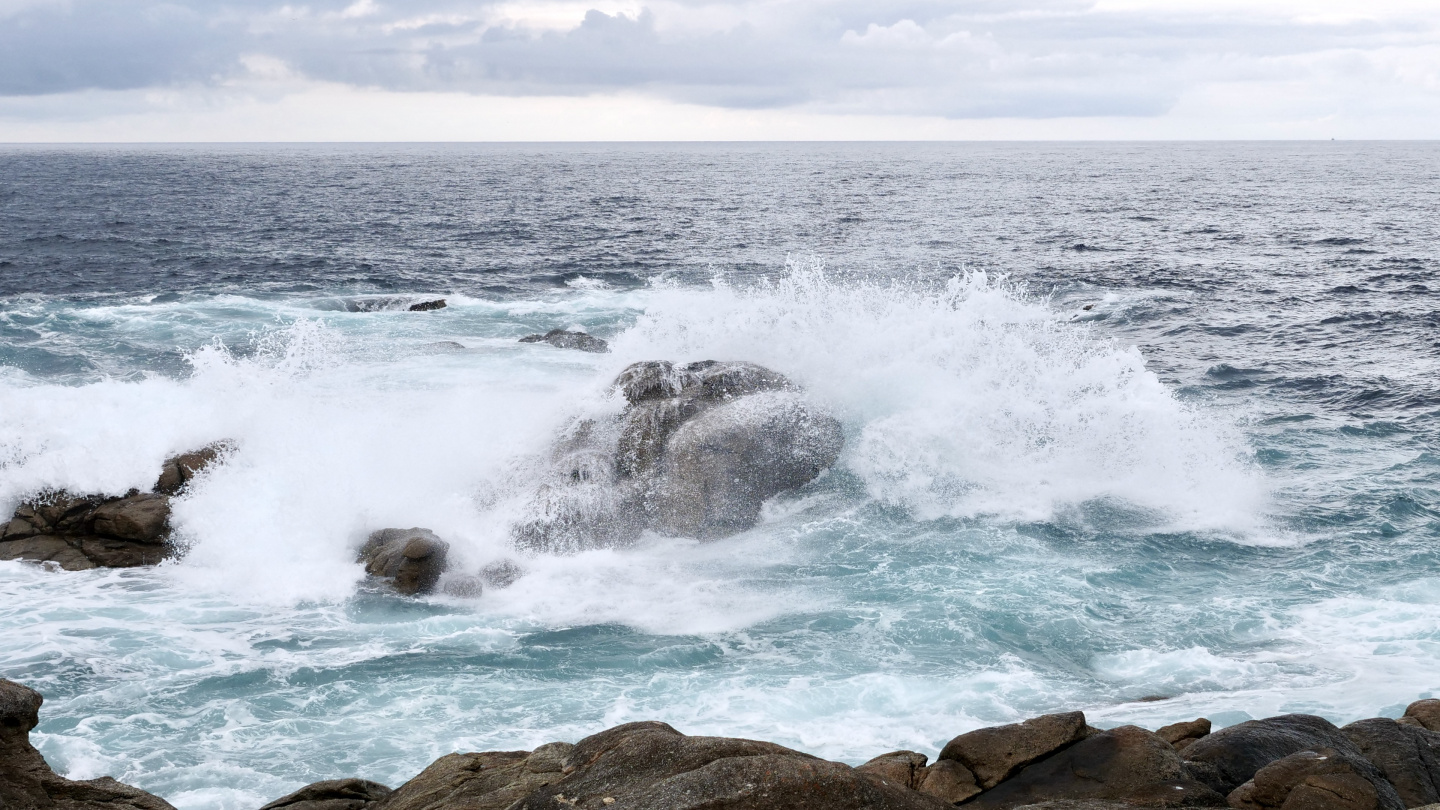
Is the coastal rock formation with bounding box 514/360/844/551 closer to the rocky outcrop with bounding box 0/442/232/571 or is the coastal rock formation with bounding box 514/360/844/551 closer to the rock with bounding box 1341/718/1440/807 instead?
the rocky outcrop with bounding box 0/442/232/571

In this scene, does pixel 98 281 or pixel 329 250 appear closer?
pixel 98 281

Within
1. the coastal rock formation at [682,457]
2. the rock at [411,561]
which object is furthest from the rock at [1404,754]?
the rock at [411,561]

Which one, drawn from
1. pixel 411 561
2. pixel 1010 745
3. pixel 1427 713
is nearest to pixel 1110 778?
pixel 1010 745

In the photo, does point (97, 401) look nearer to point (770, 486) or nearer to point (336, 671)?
point (336, 671)

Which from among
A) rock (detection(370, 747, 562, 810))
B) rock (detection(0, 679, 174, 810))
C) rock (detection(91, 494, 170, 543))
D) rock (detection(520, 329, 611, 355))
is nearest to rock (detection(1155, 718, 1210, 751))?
rock (detection(370, 747, 562, 810))

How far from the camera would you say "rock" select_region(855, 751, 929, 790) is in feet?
20.8

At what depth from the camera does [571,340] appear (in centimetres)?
2208

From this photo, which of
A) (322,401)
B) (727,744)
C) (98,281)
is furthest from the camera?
(98,281)

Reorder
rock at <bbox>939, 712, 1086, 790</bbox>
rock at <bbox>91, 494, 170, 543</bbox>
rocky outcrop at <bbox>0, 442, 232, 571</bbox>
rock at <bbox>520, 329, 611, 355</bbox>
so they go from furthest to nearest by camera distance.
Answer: rock at <bbox>520, 329, 611, 355</bbox> → rock at <bbox>91, 494, 170, 543</bbox> → rocky outcrop at <bbox>0, 442, 232, 571</bbox> → rock at <bbox>939, 712, 1086, 790</bbox>

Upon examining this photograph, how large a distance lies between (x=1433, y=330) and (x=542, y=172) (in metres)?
91.3

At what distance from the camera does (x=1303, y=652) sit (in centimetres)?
1023

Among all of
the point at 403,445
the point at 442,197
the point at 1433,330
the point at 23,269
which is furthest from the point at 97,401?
the point at 442,197

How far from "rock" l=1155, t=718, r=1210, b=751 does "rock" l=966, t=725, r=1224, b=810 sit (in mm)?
815

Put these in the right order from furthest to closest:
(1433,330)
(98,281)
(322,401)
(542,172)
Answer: (542,172), (98,281), (1433,330), (322,401)
